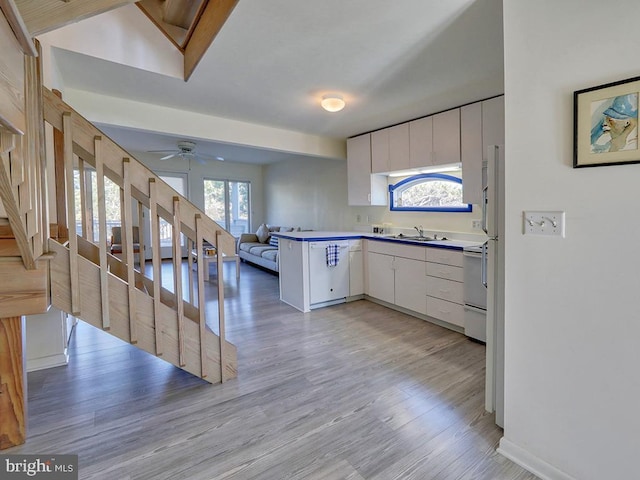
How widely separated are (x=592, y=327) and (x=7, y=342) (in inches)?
107

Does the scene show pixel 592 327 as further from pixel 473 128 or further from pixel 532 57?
pixel 473 128

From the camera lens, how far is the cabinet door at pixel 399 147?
3.91 m

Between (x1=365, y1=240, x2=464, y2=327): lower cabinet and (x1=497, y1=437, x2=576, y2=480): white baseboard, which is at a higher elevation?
(x1=365, y1=240, x2=464, y2=327): lower cabinet

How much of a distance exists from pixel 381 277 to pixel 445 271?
92 cm

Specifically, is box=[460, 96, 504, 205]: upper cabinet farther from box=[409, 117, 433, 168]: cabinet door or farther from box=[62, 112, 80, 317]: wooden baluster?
box=[62, 112, 80, 317]: wooden baluster

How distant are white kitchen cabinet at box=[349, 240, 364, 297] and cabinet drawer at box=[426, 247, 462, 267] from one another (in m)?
1.05

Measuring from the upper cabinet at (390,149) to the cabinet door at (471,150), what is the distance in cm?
72

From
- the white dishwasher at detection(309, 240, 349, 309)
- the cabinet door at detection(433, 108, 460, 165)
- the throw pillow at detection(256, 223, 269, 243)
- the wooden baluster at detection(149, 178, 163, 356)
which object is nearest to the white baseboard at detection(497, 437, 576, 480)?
the wooden baluster at detection(149, 178, 163, 356)

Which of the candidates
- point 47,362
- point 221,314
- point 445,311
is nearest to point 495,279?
Answer: point 445,311

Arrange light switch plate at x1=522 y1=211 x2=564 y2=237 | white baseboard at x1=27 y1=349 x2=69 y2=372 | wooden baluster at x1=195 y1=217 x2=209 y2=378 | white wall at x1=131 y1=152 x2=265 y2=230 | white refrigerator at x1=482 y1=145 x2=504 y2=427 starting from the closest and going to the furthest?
light switch plate at x1=522 y1=211 x2=564 y2=237 < white refrigerator at x1=482 y1=145 x2=504 y2=427 < wooden baluster at x1=195 y1=217 x2=209 y2=378 < white baseboard at x1=27 y1=349 x2=69 y2=372 < white wall at x1=131 y1=152 x2=265 y2=230

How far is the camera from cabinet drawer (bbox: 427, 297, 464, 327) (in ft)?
10.1

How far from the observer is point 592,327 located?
1.30m

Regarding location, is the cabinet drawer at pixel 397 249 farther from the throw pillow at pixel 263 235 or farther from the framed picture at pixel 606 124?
the throw pillow at pixel 263 235

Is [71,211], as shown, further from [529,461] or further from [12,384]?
[529,461]
